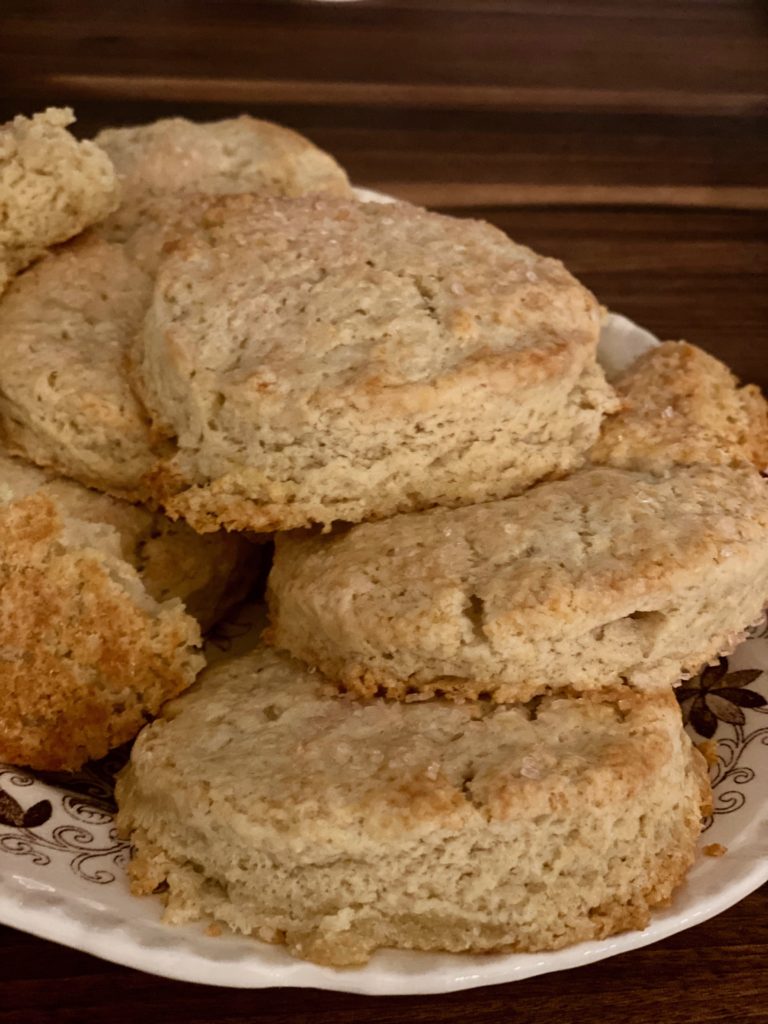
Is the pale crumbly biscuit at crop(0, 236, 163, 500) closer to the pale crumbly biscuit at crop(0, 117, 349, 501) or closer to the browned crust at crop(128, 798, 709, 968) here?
the pale crumbly biscuit at crop(0, 117, 349, 501)

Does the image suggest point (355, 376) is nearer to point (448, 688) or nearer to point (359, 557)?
point (359, 557)

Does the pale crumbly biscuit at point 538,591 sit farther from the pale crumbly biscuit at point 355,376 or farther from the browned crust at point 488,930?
the browned crust at point 488,930

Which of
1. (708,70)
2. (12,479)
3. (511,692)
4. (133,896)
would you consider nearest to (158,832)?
(133,896)

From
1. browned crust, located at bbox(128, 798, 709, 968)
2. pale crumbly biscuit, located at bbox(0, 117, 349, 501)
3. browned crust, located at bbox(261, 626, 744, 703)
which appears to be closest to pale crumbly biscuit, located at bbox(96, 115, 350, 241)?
pale crumbly biscuit, located at bbox(0, 117, 349, 501)

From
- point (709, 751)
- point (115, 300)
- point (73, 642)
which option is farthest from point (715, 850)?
point (115, 300)

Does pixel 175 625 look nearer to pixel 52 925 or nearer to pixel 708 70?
pixel 52 925

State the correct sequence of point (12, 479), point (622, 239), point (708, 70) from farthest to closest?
point (708, 70)
point (622, 239)
point (12, 479)
